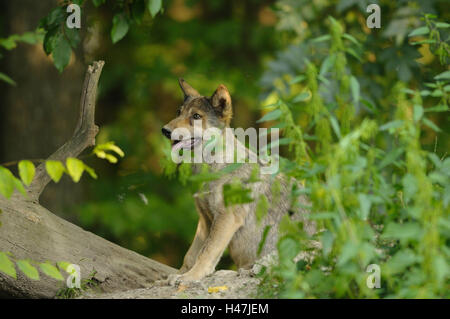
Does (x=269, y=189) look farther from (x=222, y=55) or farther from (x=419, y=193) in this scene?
(x=222, y=55)

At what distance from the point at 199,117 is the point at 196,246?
1029 millimetres

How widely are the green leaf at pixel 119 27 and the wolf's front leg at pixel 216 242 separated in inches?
58.9

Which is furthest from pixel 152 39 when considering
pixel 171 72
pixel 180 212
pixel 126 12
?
pixel 126 12

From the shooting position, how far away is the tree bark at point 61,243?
4430mm

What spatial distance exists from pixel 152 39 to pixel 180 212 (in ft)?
11.0

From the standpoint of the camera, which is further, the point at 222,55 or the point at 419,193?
the point at 222,55

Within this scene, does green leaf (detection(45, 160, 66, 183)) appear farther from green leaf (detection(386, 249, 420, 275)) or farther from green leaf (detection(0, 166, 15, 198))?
green leaf (detection(386, 249, 420, 275))

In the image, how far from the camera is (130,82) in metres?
10.6

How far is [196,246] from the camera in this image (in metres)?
5.34

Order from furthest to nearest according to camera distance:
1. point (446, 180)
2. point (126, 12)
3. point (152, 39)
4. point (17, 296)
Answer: point (152, 39) → point (126, 12) → point (17, 296) → point (446, 180)

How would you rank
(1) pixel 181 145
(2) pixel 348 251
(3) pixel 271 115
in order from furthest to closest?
(1) pixel 181 145 < (3) pixel 271 115 < (2) pixel 348 251

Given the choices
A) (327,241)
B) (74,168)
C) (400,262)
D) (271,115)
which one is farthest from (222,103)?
(400,262)

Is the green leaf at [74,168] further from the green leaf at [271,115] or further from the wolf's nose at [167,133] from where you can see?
the wolf's nose at [167,133]

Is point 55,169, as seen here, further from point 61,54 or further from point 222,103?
point 222,103
